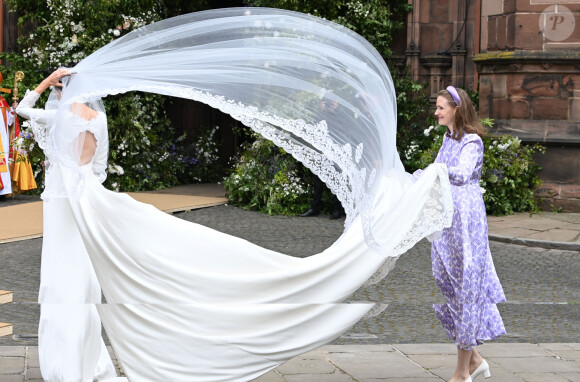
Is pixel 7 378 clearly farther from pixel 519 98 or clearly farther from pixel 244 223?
pixel 519 98

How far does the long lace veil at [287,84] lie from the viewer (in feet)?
17.8

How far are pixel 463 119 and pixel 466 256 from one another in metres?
0.85

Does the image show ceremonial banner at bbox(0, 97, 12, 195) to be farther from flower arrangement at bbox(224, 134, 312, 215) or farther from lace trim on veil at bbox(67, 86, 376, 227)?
lace trim on veil at bbox(67, 86, 376, 227)

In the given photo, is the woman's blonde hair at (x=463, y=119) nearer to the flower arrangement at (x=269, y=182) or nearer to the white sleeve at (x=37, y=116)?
the white sleeve at (x=37, y=116)

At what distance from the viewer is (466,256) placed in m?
5.96

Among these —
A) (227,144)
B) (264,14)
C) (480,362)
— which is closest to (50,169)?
(264,14)

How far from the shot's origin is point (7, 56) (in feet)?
60.0

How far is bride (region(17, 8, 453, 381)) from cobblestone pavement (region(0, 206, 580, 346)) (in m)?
1.86

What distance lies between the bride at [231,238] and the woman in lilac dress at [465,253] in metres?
0.44

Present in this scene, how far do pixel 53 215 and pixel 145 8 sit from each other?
41.7 feet

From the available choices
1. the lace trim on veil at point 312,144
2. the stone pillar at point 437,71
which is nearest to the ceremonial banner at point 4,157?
the stone pillar at point 437,71

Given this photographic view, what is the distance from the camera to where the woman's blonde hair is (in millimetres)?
6109

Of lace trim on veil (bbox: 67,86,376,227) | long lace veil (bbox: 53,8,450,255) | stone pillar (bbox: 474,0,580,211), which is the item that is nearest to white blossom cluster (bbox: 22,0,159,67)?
stone pillar (bbox: 474,0,580,211)

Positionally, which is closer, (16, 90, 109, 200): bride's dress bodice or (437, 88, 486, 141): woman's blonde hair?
(16, 90, 109, 200): bride's dress bodice
